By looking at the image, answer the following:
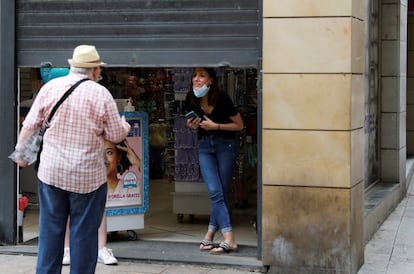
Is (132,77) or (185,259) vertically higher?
(132,77)

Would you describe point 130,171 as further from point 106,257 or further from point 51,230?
point 51,230

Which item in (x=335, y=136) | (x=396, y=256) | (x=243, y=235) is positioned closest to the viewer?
(x=335, y=136)

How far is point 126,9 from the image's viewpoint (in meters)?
6.60

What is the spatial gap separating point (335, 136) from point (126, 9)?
7.52ft

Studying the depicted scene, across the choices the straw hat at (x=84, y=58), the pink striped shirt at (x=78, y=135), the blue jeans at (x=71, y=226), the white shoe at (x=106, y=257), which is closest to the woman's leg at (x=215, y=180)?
the white shoe at (x=106, y=257)

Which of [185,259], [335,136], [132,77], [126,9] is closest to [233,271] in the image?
[185,259]

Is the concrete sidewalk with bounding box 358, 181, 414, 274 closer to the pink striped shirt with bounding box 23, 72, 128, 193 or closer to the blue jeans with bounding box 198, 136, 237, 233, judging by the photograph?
the blue jeans with bounding box 198, 136, 237, 233

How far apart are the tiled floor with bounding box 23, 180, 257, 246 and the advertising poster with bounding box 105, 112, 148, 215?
1.49 ft

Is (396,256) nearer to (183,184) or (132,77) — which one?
(183,184)

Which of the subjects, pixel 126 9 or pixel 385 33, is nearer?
pixel 126 9

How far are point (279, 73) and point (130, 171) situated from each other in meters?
2.08

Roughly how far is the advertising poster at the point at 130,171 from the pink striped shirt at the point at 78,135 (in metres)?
2.19

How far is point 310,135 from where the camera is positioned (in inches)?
235

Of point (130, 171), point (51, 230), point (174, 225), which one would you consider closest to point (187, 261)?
point (130, 171)
